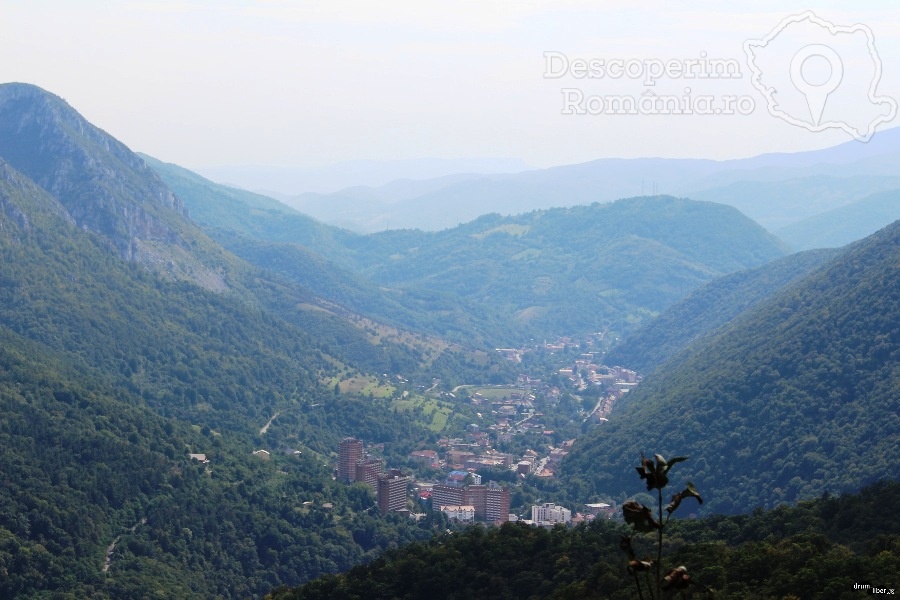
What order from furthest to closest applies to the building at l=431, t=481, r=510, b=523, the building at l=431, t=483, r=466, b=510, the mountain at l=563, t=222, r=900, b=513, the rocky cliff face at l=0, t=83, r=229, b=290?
the rocky cliff face at l=0, t=83, r=229, b=290, the building at l=431, t=483, r=466, b=510, the building at l=431, t=481, r=510, b=523, the mountain at l=563, t=222, r=900, b=513

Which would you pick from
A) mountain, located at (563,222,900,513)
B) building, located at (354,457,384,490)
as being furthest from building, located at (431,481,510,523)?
mountain, located at (563,222,900,513)

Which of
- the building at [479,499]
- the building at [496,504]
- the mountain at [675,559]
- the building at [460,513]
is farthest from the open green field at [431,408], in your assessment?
the mountain at [675,559]

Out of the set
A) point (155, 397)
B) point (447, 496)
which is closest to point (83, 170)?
point (155, 397)

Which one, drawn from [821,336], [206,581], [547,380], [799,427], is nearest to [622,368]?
[547,380]

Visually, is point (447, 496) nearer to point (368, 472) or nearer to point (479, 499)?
point (479, 499)

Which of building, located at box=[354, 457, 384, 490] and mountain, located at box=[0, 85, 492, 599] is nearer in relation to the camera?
mountain, located at box=[0, 85, 492, 599]

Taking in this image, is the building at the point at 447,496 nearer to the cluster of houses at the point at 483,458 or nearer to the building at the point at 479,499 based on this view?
the building at the point at 479,499

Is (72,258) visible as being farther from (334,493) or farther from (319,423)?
(334,493)

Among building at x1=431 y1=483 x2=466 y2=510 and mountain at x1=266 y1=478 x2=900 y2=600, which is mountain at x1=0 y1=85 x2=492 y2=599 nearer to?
building at x1=431 y1=483 x2=466 y2=510
